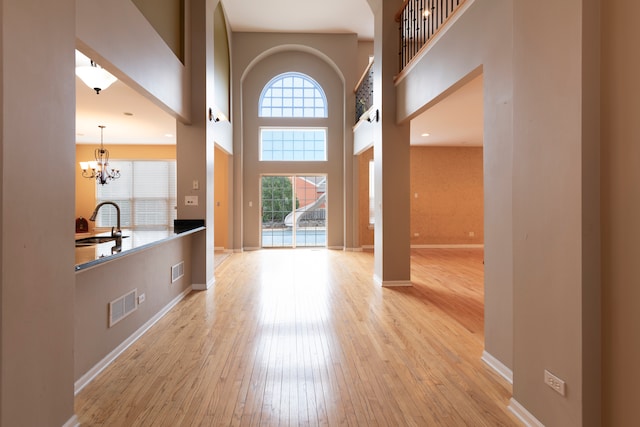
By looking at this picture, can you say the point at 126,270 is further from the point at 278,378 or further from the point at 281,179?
the point at 281,179

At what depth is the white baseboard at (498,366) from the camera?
2.61m

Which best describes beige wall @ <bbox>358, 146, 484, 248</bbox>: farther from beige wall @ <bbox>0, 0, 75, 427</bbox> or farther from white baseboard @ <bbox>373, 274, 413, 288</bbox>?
beige wall @ <bbox>0, 0, 75, 427</bbox>

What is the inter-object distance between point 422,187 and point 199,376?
28.3ft

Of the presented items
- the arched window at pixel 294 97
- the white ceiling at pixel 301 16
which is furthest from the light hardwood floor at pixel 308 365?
the white ceiling at pixel 301 16

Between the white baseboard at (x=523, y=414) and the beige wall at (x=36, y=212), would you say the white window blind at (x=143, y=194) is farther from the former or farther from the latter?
the white baseboard at (x=523, y=414)

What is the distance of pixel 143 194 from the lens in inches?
408

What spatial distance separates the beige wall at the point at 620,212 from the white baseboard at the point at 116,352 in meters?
3.07

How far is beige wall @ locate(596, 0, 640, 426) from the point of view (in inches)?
63.2

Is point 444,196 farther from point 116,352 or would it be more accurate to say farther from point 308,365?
point 116,352

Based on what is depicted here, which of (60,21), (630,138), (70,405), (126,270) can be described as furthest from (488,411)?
(60,21)

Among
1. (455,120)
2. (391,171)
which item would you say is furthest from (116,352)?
(455,120)

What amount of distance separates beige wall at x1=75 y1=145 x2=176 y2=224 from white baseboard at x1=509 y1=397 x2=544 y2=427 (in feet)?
32.9

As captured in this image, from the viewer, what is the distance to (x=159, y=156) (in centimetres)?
1041

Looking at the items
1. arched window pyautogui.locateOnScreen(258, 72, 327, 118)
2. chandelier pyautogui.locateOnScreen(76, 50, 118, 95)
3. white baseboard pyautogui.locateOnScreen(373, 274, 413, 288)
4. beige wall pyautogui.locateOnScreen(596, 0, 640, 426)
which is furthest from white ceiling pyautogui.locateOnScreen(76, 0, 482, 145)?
beige wall pyautogui.locateOnScreen(596, 0, 640, 426)
